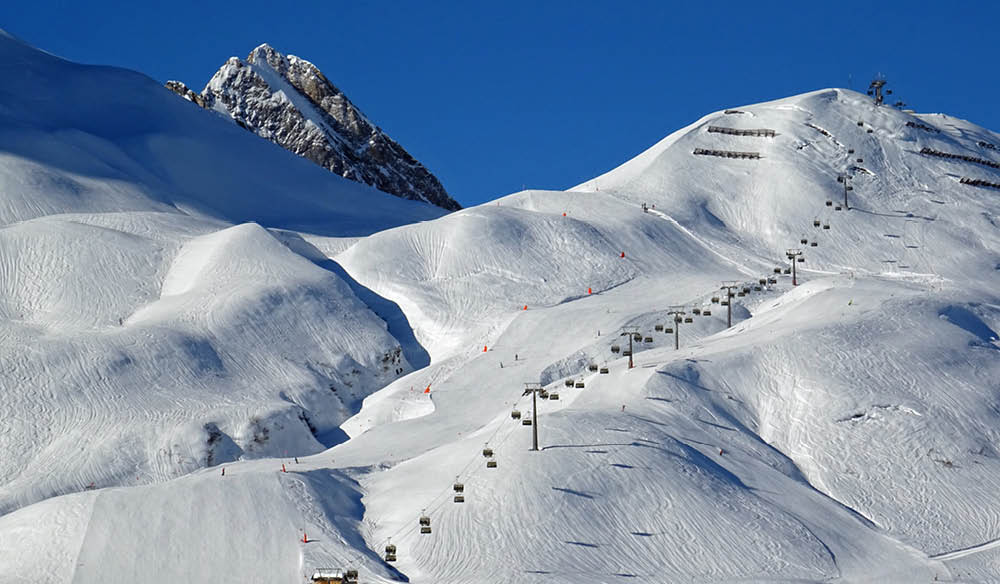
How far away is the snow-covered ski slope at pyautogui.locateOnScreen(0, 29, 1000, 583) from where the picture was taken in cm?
7844

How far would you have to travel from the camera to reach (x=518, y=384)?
104 meters

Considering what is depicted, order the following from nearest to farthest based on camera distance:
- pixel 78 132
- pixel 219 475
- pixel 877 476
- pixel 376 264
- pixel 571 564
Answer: pixel 571 564, pixel 219 475, pixel 877 476, pixel 376 264, pixel 78 132

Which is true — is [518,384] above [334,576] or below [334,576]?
above

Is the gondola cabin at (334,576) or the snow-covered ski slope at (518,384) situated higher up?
the snow-covered ski slope at (518,384)

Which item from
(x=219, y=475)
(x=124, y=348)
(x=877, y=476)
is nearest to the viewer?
(x=219, y=475)

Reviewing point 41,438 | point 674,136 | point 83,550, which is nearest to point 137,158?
point 674,136

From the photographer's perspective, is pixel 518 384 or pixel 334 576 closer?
pixel 334 576

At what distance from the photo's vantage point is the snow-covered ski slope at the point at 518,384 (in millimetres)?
78438

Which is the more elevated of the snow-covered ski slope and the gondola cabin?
the snow-covered ski slope

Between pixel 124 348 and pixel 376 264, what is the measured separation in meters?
27.8

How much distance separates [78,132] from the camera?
531ft

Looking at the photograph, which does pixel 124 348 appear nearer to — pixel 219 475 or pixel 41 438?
pixel 41 438

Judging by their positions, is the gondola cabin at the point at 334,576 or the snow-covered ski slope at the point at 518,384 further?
the snow-covered ski slope at the point at 518,384

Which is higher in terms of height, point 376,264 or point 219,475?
point 376,264
